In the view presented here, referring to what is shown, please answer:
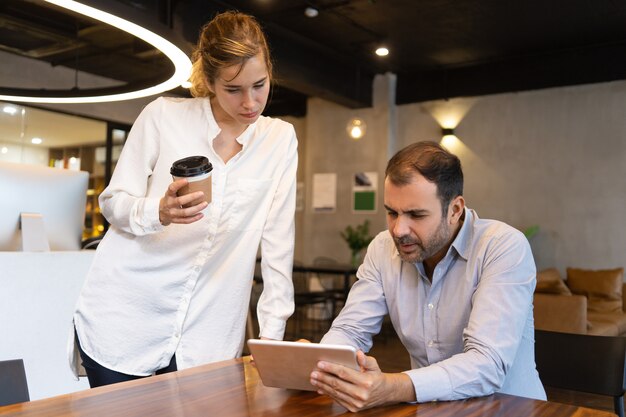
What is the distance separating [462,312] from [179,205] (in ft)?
2.60

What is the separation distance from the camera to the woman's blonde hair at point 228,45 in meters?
1.51

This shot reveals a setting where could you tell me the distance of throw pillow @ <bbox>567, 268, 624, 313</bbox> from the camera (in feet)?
22.3

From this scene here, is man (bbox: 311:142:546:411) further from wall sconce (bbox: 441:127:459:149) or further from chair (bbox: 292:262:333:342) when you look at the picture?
wall sconce (bbox: 441:127:459:149)

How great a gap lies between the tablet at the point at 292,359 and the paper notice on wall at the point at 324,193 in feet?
26.6

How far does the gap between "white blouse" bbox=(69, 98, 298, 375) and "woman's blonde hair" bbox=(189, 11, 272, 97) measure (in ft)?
0.49

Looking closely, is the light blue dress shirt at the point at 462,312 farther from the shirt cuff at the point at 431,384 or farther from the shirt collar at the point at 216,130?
the shirt collar at the point at 216,130

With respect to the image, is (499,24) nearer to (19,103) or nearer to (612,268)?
(612,268)

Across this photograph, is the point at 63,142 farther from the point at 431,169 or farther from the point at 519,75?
the point at 431,169

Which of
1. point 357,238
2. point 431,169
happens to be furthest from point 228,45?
point 357,238

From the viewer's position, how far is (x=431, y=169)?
5.18 ft

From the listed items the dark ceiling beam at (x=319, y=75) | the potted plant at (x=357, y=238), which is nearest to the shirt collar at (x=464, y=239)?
the dark ceiling beam at (x=319, y=75)

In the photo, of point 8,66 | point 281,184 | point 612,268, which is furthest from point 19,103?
point 612,268

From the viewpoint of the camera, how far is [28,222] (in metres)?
2.69

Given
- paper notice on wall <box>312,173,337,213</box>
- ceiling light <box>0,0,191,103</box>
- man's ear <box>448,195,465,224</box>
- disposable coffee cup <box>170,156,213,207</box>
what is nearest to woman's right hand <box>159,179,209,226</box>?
disposable coffee cup <box>170,156,213,207</box>
